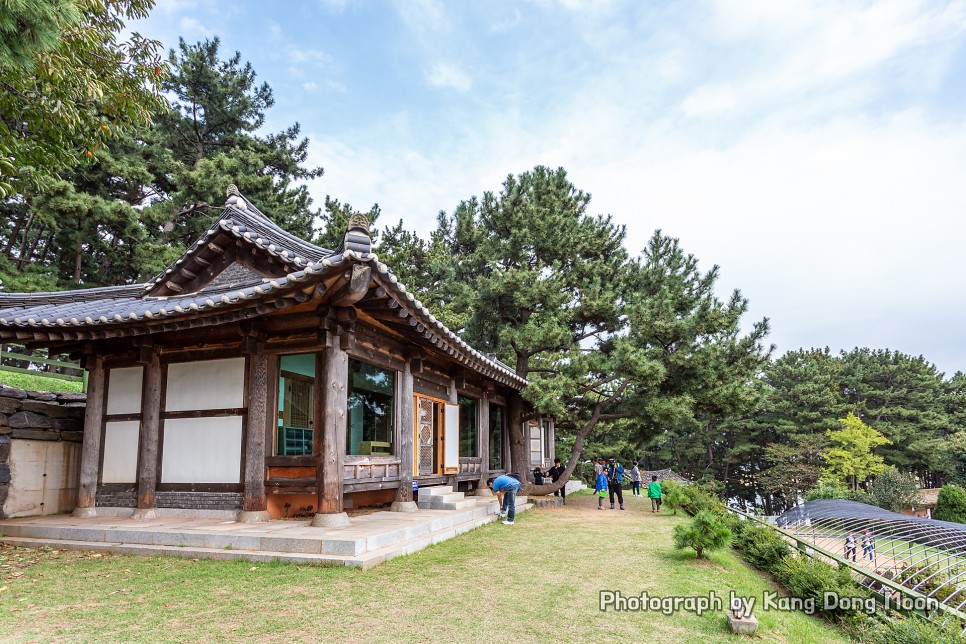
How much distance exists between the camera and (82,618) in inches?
194

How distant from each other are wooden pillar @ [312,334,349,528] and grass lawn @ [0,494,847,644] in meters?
1.52

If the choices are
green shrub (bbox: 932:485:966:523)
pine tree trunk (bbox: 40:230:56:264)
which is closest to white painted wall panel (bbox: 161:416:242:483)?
pine tree trunk (bbox: 40:230:56:264)

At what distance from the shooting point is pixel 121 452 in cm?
978

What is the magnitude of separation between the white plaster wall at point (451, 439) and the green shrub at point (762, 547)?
6.29m

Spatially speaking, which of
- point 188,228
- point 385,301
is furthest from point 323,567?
point 188,228

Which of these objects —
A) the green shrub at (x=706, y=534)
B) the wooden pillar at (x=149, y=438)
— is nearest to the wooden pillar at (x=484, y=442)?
the green shrub at (x=706, y=534)

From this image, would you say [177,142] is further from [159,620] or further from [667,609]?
[667,609]

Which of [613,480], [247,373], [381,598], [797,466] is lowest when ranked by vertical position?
[797,466]

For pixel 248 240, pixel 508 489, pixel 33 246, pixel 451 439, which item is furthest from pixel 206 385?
pixel 33 246

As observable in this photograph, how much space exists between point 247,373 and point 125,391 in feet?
8.62

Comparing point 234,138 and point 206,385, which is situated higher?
point 234,138

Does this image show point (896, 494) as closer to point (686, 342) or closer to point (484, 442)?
point (686, 342)

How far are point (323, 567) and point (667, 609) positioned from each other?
380 centimetres

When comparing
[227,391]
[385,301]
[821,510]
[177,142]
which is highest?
[177,142]
